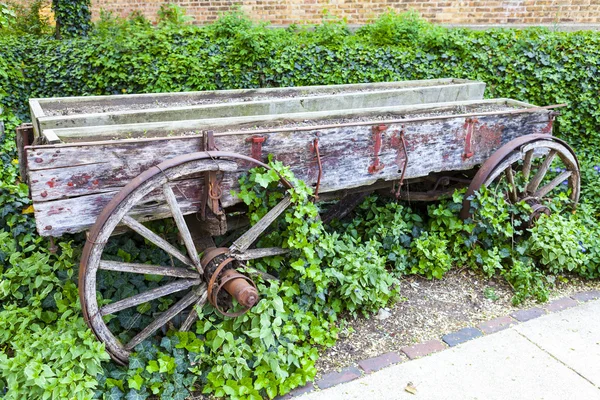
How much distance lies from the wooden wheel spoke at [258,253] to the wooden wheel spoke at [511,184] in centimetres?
203

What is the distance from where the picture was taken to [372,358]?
9.94 ft

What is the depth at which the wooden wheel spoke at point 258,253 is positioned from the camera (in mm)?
2941

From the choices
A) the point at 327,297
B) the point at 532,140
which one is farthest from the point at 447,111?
the point at 327,297

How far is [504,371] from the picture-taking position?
9.59ft

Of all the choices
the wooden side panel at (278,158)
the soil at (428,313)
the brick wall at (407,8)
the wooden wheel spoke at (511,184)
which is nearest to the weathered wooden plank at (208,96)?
the wooden wheel spoke at (511,184)

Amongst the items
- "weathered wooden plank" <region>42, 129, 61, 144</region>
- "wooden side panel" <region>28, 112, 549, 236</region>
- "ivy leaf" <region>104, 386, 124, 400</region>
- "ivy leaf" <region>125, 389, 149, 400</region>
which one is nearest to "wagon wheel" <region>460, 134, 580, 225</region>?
"wooden side panel" <region>28, 112, 549, 236</region>

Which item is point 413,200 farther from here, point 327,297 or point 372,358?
point 372,358

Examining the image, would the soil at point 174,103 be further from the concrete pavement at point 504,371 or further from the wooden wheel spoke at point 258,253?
the concrete pavement at point 504,371

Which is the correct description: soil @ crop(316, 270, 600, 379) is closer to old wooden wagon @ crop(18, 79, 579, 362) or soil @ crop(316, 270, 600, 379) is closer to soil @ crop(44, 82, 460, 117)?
old wooden wagon @ crop(18, 79, 579, 362)

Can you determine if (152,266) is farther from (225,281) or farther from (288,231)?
(288,231)

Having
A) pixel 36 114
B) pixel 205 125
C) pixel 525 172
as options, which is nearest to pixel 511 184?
pixel 525 172

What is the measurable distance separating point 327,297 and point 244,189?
3.43ft

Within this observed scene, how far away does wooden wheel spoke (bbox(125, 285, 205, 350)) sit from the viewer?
2.72 metres

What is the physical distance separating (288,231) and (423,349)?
116cm
